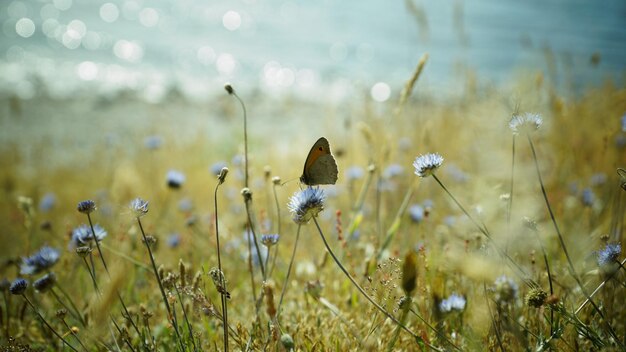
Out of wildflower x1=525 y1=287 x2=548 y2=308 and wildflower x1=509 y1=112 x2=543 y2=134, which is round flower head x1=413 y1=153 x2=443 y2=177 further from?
wildflower x1=525 y1=287 x2=548 y2=308

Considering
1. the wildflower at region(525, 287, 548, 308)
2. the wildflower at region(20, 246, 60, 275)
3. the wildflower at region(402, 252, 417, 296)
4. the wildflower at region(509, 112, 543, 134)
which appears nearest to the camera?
the wildflower at region(402, 252, 417, 296)

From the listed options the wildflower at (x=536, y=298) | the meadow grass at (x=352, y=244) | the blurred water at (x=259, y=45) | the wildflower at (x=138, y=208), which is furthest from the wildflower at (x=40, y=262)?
the blurred water at (x=259, y=45)

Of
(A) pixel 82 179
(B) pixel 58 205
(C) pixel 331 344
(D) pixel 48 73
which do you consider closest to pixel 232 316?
(C) pixel 331 344

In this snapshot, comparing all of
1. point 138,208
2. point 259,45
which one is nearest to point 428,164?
point 138,208

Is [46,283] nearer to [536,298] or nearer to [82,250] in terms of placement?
[82,250]

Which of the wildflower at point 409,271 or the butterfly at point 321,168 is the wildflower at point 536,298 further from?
the butterfly at point 321,168

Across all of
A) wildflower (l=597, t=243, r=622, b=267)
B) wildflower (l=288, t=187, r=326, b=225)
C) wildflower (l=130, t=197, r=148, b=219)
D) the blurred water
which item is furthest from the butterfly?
the blurred water
